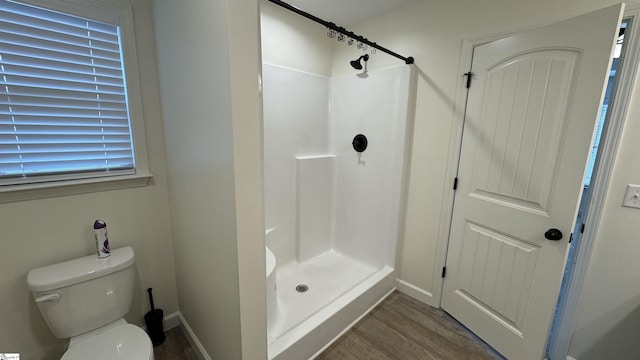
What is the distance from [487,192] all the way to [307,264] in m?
1.72

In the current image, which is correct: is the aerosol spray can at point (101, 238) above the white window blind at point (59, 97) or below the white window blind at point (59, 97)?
below

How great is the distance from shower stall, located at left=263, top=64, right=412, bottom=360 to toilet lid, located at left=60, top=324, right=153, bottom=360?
782 millimetres

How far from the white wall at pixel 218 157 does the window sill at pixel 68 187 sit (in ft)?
0.85

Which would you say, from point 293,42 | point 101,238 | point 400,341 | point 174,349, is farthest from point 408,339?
point 293,42

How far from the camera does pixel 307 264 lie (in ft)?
8.35

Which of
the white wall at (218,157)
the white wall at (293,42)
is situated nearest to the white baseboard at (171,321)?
the white wall at (218,157)

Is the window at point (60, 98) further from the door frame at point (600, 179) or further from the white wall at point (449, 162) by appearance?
the door frame at point (600, 179)

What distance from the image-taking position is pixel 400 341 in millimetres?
1758

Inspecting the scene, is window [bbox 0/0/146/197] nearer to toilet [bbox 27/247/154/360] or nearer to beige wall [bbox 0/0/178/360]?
beige wall [bbox 0/0/178/360]

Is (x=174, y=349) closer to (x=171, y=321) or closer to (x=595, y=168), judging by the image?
(x=171, y=321)

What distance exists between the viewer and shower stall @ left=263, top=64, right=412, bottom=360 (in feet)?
6.80

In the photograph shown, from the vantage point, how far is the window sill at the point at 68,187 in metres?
1.21

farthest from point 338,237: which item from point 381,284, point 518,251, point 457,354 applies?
point 518,251

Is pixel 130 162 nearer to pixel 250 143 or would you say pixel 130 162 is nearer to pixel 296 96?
pixel 250 143
